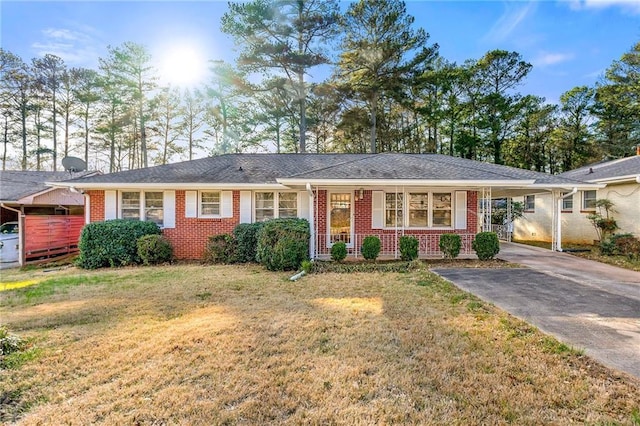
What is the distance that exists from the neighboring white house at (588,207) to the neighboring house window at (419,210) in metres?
5.05

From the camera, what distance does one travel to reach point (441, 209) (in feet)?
35.8

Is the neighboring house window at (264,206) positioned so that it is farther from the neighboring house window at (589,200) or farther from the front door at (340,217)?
the neighboring house window at (589,200)

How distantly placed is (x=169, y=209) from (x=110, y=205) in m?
2.10

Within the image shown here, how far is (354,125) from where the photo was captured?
2169cm

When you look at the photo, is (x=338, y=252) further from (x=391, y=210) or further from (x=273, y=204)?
(x=273, y=204)

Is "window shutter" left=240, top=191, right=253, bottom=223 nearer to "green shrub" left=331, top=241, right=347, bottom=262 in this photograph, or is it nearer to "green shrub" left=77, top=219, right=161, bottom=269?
"green shrub" left=77, top=219, right=161, bottom=269

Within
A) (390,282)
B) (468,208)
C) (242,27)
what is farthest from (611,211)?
(242,27)

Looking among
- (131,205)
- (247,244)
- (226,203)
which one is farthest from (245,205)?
(131,205)

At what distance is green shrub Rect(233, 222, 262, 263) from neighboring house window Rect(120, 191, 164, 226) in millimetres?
3322

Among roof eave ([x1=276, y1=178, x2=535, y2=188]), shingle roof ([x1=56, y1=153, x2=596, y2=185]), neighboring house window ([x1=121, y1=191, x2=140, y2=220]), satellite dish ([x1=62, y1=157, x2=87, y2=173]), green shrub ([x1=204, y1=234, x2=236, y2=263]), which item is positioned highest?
satellite dish ([x1=62, y1=157, x2=87, y2=173])

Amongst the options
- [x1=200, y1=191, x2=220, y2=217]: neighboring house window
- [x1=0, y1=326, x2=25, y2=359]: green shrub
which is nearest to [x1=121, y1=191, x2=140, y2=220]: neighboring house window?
[x1=200, y1=191, x2=220, y2=217]: neighboring house window

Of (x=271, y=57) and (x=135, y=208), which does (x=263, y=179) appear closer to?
(x=135, y=208)

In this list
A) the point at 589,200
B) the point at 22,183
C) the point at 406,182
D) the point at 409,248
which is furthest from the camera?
the point at 22,183

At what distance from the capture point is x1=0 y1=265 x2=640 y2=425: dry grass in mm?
2494
